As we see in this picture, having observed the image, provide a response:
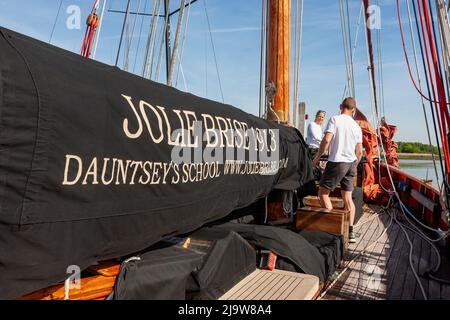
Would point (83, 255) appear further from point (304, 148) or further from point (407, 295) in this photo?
point (304, 148)

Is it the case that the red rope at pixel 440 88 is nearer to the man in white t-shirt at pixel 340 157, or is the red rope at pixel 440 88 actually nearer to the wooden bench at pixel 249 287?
→ the man in white t-shirt at pixel 340 157

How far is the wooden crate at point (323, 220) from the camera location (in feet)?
11.9

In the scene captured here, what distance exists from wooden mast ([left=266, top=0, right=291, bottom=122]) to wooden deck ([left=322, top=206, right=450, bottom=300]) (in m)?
1.91

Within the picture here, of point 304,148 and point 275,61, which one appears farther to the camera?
point 275,61

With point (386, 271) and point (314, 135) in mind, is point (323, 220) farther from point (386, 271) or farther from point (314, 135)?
point (314, 135)

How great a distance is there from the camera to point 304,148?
12.9 ft

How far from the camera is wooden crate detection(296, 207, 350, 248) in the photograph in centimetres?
364

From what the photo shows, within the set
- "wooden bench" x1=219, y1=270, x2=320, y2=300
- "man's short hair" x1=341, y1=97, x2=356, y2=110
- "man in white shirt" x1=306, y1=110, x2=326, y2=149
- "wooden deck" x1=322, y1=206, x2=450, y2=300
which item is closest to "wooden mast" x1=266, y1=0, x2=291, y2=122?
"man's short hair" x1=341, y1=97, x2=356, y2=110

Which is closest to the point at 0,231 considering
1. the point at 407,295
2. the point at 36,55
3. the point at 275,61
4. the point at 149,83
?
the point at 36,55

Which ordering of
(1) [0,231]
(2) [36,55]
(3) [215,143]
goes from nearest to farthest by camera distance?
(1) [0,231], (2) [36,55], (3) [215,143]

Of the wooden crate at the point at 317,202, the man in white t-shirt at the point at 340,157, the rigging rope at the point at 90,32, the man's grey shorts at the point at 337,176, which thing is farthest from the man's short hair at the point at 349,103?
the rigging rope at the point at 90,32

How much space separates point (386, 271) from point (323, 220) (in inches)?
30.4

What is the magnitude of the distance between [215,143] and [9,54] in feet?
3.96
